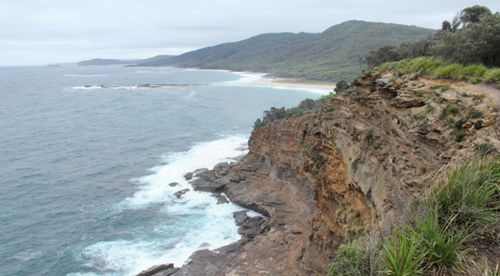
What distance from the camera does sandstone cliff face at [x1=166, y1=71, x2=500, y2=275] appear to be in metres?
13.1

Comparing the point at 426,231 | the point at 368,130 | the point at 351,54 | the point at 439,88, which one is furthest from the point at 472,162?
the point at 351,54

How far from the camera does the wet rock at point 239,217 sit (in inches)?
1361

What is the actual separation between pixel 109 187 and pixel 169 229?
1352 cm

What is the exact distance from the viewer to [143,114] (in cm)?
8975

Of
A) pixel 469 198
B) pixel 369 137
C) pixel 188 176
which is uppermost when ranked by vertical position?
pixel 469 198

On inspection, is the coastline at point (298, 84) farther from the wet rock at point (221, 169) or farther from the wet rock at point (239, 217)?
the wet rock at point (239, 217)

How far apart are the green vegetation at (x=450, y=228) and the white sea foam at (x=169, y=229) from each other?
23.8 metres

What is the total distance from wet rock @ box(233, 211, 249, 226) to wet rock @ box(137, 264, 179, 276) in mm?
8384

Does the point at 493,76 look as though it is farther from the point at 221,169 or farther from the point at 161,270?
the point at 221,169

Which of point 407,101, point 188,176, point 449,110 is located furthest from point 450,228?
point 188,176

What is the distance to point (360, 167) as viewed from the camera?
61.5 feet

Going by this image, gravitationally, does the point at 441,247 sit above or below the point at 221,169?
above

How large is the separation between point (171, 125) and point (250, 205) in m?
42.8

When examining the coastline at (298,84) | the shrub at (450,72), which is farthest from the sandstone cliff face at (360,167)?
the coastline at (298,84)
